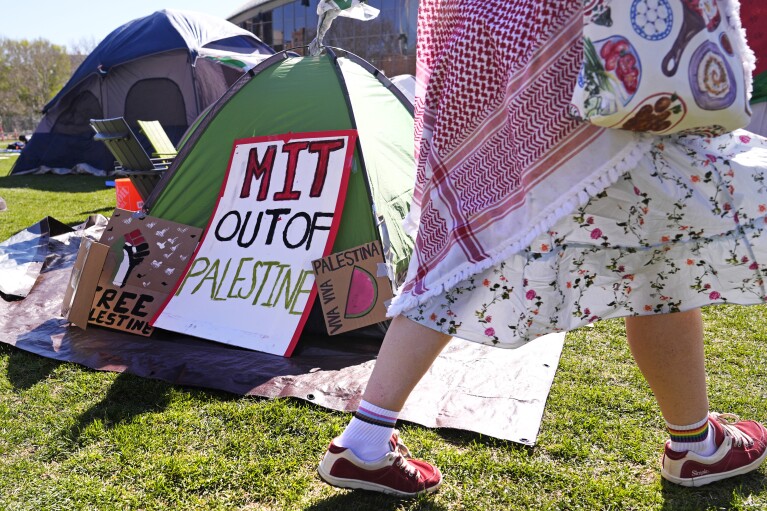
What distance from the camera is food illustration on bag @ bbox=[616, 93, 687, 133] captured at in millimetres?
1044

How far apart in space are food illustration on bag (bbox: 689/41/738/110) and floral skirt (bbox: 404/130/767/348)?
0.19m

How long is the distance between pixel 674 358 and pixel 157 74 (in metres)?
8.70

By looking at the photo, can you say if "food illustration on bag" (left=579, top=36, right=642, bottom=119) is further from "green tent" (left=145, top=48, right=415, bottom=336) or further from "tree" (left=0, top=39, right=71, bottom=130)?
"tree" (left=0, top=39, right=71, bottom=130)

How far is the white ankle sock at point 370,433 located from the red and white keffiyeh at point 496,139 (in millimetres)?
242

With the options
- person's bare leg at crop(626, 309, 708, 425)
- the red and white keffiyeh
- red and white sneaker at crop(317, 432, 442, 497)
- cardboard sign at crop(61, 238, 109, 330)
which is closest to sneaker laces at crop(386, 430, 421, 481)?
red and white sneaker at crop(317, 432, 442, 497)

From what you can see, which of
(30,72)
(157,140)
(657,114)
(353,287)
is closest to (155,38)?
(157,140)

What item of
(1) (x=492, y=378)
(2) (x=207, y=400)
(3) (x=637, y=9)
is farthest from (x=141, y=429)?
(3) (x=637, y=9)

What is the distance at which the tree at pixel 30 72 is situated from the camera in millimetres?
45750

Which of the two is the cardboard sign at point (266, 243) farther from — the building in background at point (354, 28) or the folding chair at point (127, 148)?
the building in background at point (354, 28)

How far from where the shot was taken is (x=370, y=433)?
1.48 m

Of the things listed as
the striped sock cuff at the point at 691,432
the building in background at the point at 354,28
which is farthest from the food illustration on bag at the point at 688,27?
the building in background at the point at 354,28

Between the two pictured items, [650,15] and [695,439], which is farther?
[695,439]

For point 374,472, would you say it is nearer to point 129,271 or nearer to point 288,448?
point 288,448

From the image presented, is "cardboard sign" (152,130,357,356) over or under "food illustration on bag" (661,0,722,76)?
under
